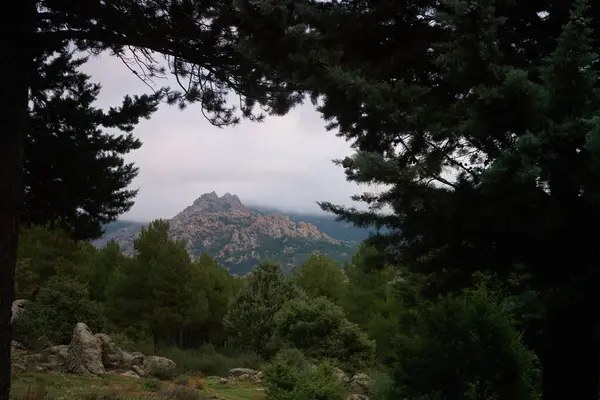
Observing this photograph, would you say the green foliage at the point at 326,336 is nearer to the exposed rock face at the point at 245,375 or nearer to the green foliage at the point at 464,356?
the exposed rock face at the point at 245,375

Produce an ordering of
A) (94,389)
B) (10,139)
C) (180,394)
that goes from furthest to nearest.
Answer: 1. (180,394)
2. (94,389)
3. (10,139)

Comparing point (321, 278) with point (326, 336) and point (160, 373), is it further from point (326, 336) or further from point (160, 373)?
point (160, 373)

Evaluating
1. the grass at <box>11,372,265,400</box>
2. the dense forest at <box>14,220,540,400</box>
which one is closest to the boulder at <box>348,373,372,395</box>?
the dense forest at <box>14,220,540,400</box>

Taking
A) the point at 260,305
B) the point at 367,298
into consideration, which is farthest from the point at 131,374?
the point at 367,298

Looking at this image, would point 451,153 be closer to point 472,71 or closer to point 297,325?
point 472,71

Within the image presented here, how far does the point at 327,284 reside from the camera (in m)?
28.6

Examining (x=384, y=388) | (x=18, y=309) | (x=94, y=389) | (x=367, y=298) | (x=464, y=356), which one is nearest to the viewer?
(x=464, y=356)

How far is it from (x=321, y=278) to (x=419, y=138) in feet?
84.6

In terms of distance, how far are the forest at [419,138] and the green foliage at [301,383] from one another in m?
0.06

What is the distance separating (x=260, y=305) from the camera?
23.9m

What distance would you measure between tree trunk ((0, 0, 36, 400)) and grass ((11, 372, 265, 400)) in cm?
228

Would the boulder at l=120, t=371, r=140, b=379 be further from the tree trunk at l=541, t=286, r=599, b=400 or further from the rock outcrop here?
the tree trunk at l=541, t=286, r=599, b=400

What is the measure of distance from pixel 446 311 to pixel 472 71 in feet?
9.87

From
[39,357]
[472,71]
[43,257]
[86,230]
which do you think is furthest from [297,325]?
[43,257]
